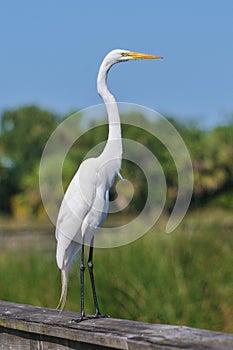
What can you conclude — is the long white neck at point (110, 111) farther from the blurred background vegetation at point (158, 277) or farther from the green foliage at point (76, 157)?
the green foliage at point (76, 157)

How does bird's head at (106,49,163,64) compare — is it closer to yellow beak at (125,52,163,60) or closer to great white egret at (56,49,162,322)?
yellow beak at (125,52,163,60)

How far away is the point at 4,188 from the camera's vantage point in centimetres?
5838

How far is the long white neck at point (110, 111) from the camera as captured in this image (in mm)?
3787

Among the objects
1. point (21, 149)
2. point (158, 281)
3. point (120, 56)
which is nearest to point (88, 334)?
point (120, 56)

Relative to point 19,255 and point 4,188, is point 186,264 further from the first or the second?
point 4,188

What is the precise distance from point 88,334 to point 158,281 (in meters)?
5.59

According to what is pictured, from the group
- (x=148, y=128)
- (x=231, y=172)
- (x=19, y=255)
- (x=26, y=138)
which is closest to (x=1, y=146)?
(x=26, y=138)

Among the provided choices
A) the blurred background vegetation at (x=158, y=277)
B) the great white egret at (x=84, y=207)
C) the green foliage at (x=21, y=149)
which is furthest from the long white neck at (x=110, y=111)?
the green foliage at (x=21, y=149)

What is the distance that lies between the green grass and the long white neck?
419 cm

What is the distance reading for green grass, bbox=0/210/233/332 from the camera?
8.04 metres

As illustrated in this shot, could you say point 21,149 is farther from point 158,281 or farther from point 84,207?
point 84,207

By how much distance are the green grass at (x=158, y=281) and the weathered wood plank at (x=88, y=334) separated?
180 inches

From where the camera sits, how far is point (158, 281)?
27.0 feet

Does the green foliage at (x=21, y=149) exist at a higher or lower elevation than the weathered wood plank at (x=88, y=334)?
higher
